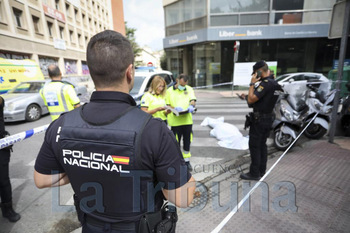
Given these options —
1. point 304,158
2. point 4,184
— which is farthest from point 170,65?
point 4,184

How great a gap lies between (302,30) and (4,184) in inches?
709

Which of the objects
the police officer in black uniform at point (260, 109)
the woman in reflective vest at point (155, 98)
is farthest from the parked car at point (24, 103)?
the police officer in black uniform at point (260, 109)

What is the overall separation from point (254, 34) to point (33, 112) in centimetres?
1467

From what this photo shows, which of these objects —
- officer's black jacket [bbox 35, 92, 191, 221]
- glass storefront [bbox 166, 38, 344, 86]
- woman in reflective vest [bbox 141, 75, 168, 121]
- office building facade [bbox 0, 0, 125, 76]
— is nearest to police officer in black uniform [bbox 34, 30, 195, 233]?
officer's black jacket [bbox 35, 92, 191, 221]

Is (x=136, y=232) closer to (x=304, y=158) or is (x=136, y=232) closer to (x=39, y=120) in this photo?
(x=304, y=158)

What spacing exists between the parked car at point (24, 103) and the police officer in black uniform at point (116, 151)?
7.51 meters

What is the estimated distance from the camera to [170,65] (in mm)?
20484

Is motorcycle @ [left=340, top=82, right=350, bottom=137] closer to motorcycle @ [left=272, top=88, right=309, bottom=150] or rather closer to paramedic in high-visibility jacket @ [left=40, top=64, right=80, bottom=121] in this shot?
motorcycle @ [left=272, top=88, right=309, bottom=150]

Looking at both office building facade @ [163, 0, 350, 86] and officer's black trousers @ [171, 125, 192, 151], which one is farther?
office building facade @ [163, 0, 350, 86]

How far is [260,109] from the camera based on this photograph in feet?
10.4

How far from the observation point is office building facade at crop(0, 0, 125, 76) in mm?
2338

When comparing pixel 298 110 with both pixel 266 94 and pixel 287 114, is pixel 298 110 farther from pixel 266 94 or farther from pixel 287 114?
pixel 266 94

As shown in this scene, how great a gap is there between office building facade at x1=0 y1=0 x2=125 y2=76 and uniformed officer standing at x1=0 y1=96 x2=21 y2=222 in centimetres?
90

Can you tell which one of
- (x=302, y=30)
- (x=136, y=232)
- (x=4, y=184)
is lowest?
(x=4, y=184)
